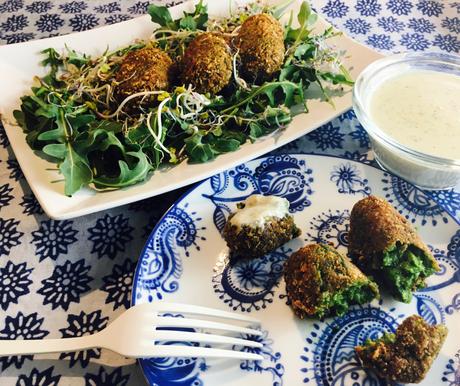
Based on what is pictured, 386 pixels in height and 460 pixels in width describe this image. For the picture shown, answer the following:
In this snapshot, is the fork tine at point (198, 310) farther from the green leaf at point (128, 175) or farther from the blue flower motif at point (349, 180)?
the blue flower motif at point (349, 180)

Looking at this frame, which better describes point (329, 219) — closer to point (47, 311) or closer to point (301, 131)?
point (301, 131)

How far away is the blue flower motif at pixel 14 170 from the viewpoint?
2033 millimetres

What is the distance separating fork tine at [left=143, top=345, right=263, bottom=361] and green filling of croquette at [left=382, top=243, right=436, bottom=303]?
0.48 m

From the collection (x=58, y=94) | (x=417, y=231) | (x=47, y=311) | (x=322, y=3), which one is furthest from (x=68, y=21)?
(x=417, y=231)

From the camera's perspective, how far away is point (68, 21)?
291 cm

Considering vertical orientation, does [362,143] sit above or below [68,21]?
below

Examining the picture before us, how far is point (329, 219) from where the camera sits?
5.73 feet

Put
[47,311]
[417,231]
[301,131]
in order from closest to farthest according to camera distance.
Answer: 1. [47,311]
2. [417,231]
3. [301,131]

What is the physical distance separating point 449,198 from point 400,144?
319 millimetres

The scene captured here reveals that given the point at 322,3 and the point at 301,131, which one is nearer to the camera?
the point at 301,131

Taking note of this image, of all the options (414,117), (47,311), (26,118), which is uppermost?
(26,118)

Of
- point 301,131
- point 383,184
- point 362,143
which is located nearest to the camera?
point 383,184

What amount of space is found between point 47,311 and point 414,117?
1.61m

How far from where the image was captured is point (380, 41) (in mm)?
2725
